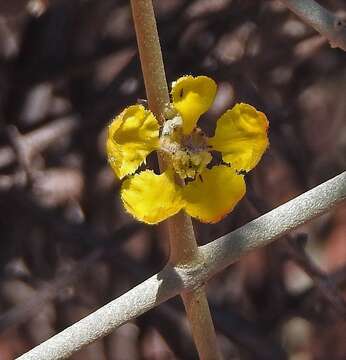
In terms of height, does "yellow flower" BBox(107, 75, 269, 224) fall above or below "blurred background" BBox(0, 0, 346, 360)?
above

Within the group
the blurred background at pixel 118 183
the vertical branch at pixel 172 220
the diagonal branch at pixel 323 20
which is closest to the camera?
the vertical branch at pixel 172 220

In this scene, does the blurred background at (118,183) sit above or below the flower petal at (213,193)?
below

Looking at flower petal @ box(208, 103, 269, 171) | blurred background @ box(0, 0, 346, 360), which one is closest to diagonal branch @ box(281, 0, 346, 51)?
flower petal @ box(208, 103, 269, 171)

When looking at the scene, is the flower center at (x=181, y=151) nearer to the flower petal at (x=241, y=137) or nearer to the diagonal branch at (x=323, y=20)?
the flower petal at (x=241, y=137)

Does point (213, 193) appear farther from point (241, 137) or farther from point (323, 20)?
point (323, 20)

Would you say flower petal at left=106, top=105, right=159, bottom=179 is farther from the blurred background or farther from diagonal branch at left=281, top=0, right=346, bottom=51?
the blurred background

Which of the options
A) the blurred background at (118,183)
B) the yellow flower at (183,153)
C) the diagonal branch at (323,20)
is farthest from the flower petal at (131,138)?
the blurred background at (118,183)

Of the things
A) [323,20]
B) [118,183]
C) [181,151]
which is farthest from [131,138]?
[118,183]

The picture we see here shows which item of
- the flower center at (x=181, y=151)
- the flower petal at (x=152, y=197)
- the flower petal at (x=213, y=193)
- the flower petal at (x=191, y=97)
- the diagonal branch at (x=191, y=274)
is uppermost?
the flower petal at (x=191, y=97)
